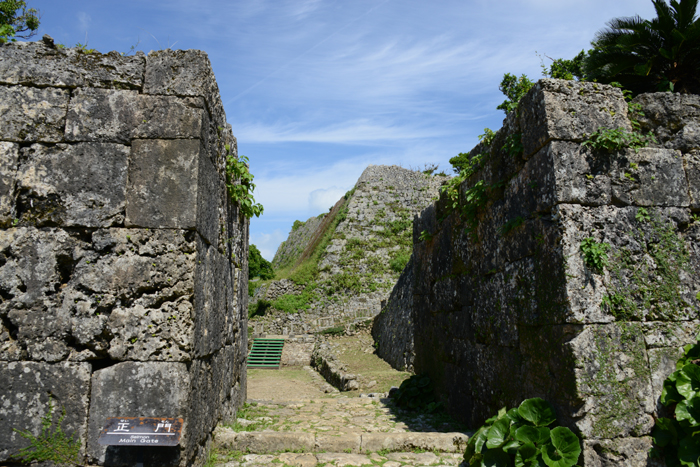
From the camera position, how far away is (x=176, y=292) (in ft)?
12.4

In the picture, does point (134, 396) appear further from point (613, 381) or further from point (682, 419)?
point (682, 419)

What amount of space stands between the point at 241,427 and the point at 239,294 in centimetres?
171

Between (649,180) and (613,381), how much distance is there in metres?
1.77

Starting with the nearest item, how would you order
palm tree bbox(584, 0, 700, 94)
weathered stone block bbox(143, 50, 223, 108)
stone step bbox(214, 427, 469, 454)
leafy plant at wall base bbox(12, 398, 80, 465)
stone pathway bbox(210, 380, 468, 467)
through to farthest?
leafy plant at wall base bbox(12, 398, 80, 465), weathered stone block bbox(143, 50, 223, 108), stone pathway bbox(210, 380, 468, 467), stone step bbox(214, 427, 469, 454), palm tree bbox(584, 0, 700, 94)

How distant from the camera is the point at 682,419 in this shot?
3.49m

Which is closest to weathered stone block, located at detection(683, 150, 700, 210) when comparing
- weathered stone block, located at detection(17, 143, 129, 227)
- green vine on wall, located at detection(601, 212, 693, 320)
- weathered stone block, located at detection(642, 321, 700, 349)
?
green vine on wall, located at detection(601, 212, 693, 320)

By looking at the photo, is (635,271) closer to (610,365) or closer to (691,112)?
(610,365)

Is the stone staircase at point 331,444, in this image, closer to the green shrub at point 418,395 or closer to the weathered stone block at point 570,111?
the green shrub at point 418,395

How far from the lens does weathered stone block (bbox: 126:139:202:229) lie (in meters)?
3.83

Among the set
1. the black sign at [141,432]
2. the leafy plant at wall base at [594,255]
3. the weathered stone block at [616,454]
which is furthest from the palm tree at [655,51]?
the black sign at [141,432]

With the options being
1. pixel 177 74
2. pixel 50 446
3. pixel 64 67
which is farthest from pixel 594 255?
pixel 64 67

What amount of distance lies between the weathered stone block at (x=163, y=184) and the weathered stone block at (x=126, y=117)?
10 centimetres

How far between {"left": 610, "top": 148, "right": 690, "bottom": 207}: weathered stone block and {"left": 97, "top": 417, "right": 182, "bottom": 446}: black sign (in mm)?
4006

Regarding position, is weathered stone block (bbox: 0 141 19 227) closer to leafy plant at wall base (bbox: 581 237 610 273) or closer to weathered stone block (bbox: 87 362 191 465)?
weathered stone block (bbox: 87 362 191 465)
